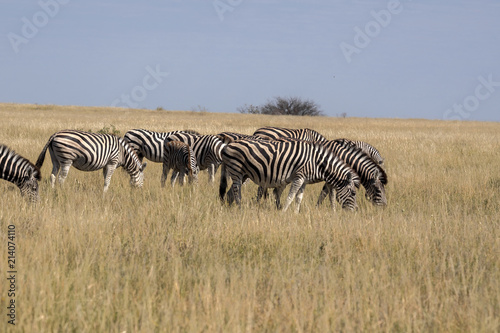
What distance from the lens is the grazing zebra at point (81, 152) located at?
10.7m

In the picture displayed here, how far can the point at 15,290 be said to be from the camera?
174 inches

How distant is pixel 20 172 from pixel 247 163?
3.81 metres

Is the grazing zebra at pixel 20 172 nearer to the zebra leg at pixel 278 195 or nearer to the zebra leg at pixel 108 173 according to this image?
the zebra leg at pixel 108 173

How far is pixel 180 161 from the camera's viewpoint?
11.9 metres

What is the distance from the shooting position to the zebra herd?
870cm

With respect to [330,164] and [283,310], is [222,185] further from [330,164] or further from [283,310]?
[283,310]

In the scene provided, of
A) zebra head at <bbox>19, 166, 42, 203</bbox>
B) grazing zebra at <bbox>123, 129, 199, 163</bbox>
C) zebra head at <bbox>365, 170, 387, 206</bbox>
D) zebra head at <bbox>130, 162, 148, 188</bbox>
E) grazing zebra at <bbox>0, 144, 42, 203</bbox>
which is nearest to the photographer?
grazing zebra at <bbox>0, 144, 42, 203</bbox>

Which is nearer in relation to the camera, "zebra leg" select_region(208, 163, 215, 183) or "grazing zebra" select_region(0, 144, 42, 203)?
"grazing zebra" select_region(0, 144, 42, 203)

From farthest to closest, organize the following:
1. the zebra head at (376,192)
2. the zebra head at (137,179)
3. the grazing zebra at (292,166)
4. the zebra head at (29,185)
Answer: the zebra head at (137,179), the zebra head at (376,192), the zebra head at (29,185), the grazing zebra at (292,166)

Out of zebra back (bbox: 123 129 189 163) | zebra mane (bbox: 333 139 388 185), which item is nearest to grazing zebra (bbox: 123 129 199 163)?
zebra back (bbox: 123 129 189 163)

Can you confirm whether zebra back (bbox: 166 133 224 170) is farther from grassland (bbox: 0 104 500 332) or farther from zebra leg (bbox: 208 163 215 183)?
grassland (bbox: 0 104 500 332)

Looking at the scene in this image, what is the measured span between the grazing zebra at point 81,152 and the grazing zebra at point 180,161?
4.16ft

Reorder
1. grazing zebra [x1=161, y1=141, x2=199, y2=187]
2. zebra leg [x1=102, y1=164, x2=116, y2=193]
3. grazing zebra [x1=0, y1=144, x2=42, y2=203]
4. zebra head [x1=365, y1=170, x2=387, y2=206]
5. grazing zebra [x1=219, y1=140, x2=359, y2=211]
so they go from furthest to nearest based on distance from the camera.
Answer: grazing zebra [x1=161, y1=141, x2=199, y2=187]
zebra leg [x1=102, y1=164, x2=116, y2=193]
zebra head [x1=365, y1=170, x2=387, y2=206]
grazing zebra [x1=0, y1=144, x2=42, y2=203]
grazing zebra [x1=219, y1=140, x2=359, y2=211]

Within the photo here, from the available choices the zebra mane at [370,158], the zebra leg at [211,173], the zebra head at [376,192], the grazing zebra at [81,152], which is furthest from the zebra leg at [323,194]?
the grazing zebra at [81,152]
